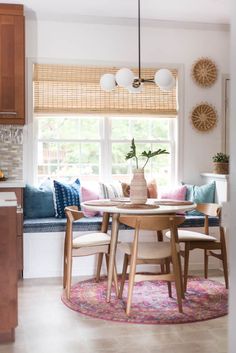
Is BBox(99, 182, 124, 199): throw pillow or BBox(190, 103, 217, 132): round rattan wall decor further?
BBox(190, 103, 217, 132): round rattan wall decor

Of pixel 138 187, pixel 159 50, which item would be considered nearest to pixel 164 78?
pixel 138 187

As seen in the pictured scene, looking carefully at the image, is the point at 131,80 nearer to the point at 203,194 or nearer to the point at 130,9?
the point at 130,9

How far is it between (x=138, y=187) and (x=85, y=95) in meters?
1.83

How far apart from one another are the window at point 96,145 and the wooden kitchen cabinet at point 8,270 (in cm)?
265

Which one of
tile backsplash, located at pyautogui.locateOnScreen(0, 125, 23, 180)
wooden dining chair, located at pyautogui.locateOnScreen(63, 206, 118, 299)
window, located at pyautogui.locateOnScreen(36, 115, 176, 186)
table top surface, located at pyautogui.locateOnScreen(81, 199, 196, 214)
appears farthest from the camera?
window, located at pyautogui.locateOnScreen(36, 115, 176, 186)

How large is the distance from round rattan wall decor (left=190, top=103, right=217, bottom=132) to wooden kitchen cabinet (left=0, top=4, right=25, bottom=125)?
2115 mm

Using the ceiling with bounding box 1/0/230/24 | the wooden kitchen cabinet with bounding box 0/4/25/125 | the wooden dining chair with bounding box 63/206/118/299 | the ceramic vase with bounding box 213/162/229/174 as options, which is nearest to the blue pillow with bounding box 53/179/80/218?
the wooden kitchen cabinet with bounding box 0/4/25/125

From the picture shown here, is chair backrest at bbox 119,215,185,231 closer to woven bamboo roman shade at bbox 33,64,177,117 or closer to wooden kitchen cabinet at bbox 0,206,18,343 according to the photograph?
wooden kitchen cabinet at bbox 0,206,18,343

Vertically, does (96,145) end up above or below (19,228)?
above

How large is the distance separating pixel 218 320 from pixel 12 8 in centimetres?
372

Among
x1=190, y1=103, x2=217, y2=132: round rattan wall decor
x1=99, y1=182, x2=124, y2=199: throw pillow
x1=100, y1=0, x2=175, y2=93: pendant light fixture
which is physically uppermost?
x1=100, y1=0, x2=175, y2=93: pendant light fixture

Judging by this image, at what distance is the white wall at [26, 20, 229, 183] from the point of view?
5762mm

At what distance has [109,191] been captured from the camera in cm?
565

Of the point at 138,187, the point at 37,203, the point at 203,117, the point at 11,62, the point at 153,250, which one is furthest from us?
the point at 203,117
